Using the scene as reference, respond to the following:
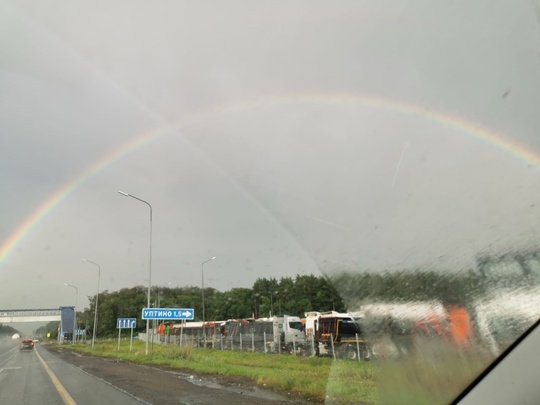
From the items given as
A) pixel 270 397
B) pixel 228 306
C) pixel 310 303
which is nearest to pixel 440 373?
pixel 270 397

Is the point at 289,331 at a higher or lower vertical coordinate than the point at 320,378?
higher

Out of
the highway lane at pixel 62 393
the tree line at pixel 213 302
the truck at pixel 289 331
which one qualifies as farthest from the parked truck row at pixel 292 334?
the highway lane at pixel 62 393

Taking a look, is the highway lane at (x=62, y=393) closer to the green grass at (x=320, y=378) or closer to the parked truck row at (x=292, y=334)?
the green grass at (x=320, y=378)

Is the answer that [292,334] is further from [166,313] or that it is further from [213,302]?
[213,302]

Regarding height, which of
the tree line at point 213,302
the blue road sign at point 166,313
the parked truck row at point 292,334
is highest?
the tree line at point 213,302

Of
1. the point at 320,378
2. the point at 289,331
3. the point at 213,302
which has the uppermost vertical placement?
the point at 213,302

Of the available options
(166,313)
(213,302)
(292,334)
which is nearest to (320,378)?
(166,313)

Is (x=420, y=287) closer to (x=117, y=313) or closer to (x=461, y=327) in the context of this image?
(x=461, y=327)

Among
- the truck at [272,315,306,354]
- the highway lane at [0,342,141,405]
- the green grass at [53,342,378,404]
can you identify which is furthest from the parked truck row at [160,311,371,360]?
the highway lane at [0,342,141,405]

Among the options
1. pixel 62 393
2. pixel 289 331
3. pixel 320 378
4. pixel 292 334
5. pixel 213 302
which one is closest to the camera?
pixel 62 393

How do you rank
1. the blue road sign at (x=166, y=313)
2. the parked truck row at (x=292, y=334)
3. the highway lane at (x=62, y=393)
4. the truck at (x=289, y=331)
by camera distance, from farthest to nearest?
the truck at (x=289, y=331), the blue road sign at (x=166, y=313), the parked truck row at (x=292, y=334), the highway lane at (x=62, y=393)

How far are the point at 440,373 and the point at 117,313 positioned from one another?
238 ft

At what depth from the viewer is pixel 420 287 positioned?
4246 millimetres

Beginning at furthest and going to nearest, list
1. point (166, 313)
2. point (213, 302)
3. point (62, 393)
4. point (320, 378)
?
point (213, 302)
point (166, 313)
point (320, 378)
point (62, 393)
